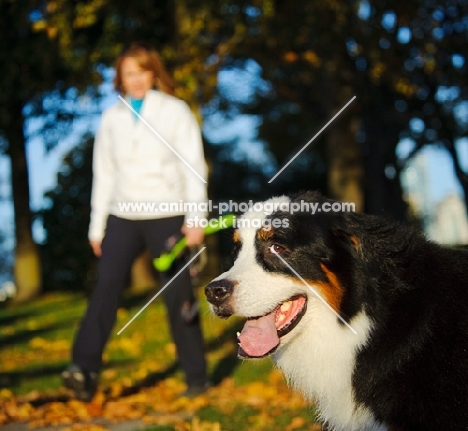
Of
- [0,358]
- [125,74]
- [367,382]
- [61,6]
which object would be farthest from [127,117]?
[61,6]

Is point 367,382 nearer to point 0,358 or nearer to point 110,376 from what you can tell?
point 110,376

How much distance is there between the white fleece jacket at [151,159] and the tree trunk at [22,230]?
12.0m

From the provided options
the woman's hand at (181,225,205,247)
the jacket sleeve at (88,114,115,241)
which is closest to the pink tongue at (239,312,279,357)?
the woman's hand at (181,225,205,247)

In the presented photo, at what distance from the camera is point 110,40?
13523mm

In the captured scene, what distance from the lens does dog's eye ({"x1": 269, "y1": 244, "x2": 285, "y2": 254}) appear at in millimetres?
3525

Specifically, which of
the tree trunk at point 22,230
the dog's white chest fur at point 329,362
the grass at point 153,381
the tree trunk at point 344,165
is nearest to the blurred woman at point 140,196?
the grass at point 153,381

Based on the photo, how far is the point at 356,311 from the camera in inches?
132

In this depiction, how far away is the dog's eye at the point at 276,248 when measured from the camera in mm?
3525

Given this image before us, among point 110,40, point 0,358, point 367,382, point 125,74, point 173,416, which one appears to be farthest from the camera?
point 110,40

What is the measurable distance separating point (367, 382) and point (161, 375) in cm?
417

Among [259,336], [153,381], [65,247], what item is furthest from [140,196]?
[65,247]

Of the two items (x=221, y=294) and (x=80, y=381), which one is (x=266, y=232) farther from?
(x=80, y=381)

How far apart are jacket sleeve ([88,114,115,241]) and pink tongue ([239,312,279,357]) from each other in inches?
92.8

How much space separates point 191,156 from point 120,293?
3.71 ft
